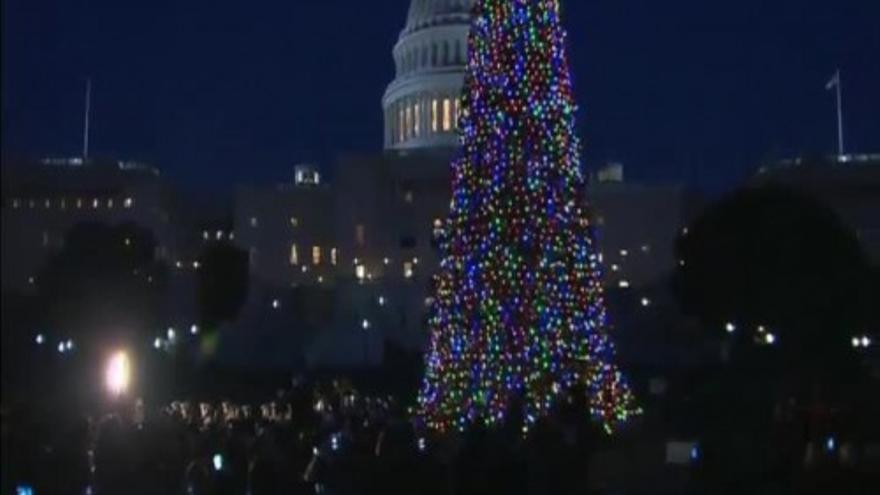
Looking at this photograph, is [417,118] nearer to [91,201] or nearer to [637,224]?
[637,224]

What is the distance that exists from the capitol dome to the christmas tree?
68.8 metres

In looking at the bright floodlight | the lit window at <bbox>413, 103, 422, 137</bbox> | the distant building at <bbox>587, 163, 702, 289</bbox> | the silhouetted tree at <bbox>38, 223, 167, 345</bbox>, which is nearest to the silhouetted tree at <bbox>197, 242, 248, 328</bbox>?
the silhouetted tree at <bbox>38, 223, 167, 345</bbox>

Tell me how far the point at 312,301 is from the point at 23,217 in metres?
20.6

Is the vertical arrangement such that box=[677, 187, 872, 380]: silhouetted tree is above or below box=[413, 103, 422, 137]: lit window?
below

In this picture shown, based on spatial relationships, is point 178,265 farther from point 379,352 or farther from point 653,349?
point 653,349

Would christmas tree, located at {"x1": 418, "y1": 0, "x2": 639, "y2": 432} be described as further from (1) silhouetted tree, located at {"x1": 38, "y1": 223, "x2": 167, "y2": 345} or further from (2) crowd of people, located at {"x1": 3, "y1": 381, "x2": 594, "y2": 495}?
(1) silhouetted tree, located at {"x1": 38, "y1": 223, "x2": 167, "y2": 345}

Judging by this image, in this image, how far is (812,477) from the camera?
41.5 feet

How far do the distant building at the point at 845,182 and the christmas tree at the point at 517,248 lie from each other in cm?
6088

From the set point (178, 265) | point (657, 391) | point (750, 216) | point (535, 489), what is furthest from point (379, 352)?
point (535, 489)

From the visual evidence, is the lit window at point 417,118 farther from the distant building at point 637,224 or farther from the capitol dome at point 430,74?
the distant building at point 637,224

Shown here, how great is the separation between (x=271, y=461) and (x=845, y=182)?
7730 cm

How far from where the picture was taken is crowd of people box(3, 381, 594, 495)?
492 inches

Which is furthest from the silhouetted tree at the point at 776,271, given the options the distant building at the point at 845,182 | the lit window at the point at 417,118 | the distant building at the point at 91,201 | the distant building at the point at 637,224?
the distant building at the point at 91,201

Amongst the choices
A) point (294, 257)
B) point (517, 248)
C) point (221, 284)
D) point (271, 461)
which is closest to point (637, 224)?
point (294, 257)
